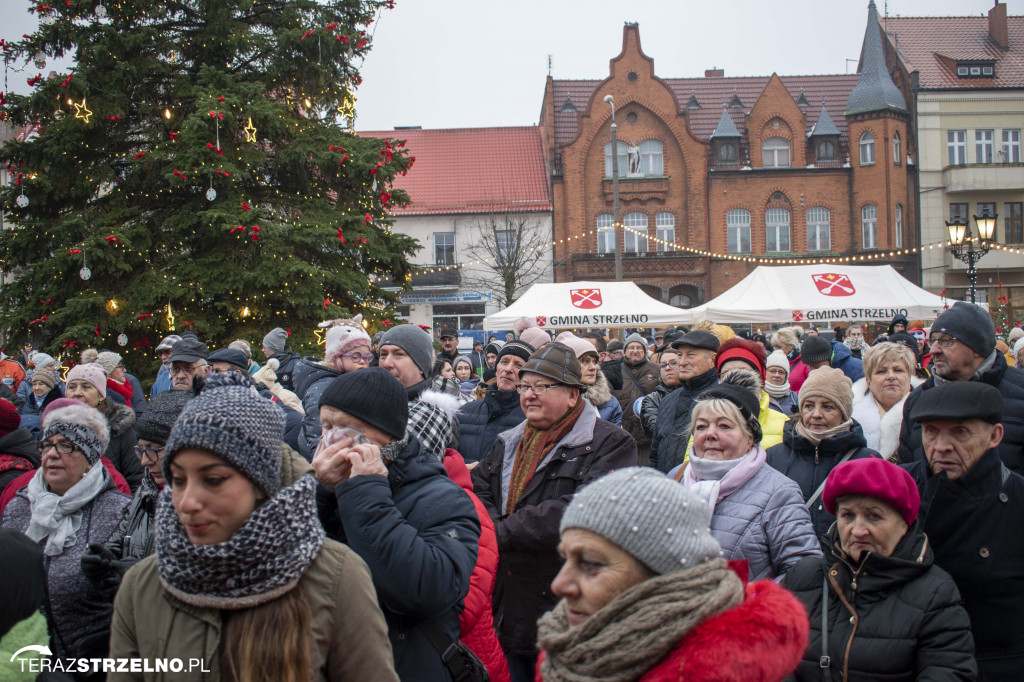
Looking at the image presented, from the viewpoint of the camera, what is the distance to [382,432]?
264 cm

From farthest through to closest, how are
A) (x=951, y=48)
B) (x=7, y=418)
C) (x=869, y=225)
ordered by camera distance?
(x=951, y=48) → (x=869, y=225) → (x=7, y=418)

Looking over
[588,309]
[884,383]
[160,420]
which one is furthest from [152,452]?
[588,309]

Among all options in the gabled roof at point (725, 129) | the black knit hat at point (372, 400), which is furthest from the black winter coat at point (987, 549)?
the gabled roof at point (725, 129)

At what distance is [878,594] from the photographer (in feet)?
9.23

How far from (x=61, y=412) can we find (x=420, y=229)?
112 ft

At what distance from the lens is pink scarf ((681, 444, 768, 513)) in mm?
3389

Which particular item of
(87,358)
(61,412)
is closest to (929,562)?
(61,412)

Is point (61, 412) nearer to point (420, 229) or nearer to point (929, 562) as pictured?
point (929, 562)

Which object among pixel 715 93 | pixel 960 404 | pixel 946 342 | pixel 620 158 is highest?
pixel 715 93

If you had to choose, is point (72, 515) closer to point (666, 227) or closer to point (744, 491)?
point (744, 491)

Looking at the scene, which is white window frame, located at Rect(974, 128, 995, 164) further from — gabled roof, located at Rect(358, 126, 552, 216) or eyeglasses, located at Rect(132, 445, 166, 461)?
eyeglasses, located at Rect(132, 445, 166, 461)

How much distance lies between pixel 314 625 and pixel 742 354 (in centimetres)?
410

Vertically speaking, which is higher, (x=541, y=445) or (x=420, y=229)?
(x=420, y=229)

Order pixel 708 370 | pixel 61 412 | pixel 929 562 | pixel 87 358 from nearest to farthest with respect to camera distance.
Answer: pixel 929 562, pixel 61 412, pixel 708 370, pixel 87 358
